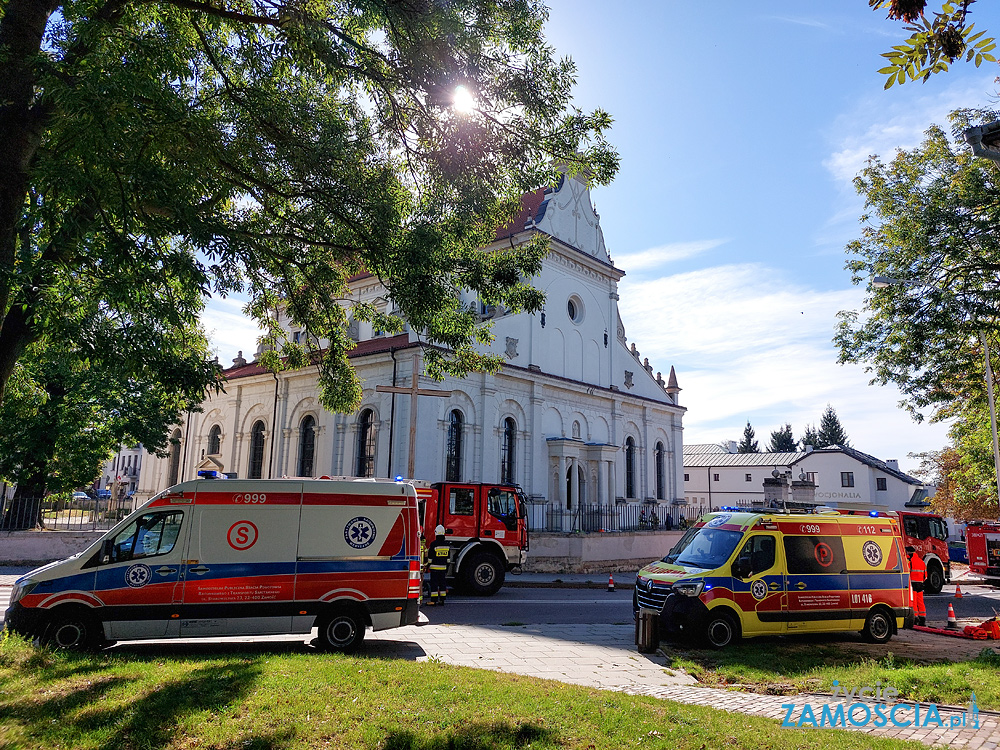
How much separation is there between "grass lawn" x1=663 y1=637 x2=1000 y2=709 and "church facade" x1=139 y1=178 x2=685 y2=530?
48.8 ft

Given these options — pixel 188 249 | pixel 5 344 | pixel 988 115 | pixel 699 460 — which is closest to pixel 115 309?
pixel 188 249

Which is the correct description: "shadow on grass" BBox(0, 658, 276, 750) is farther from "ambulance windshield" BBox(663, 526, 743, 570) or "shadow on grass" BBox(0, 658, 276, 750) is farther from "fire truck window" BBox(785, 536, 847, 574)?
"fire truck window" BBox(785, 536, 847, 574)

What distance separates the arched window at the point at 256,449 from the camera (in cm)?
3253

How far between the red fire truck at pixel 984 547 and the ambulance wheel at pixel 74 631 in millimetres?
28789

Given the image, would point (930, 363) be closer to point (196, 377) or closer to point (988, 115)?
point (988, 115)

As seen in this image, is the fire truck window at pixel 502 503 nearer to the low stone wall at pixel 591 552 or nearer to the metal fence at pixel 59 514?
the low stone wall at pixel 591 552

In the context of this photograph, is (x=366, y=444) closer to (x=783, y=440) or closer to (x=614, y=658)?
(x=614, y=658)

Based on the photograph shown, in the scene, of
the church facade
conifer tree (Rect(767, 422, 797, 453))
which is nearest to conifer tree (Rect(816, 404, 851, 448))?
conifer tree (Rect(767, 422, 797, 453))

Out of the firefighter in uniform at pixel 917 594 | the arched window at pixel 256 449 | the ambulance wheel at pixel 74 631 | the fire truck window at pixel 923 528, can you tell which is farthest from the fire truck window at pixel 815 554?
the arched window at pixel 256 449

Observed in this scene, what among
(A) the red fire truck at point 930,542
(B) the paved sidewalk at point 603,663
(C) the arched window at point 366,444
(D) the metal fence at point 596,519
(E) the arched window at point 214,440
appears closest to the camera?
(B) the paved sidewalk at point 603,663

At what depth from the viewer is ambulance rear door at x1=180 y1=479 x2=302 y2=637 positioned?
9.09m

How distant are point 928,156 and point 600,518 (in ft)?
53.8

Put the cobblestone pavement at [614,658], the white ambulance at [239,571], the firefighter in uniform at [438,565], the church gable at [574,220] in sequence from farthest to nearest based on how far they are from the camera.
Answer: the church gable at [574,220]
the firefighter in uniform at [438,565]
the white ambulance at [239,571]
the cobblestone pavement at [614,658]

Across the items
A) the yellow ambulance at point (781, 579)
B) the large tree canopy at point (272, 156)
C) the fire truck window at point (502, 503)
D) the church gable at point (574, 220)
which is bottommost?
the yellow ambulance at point (781, 579)
